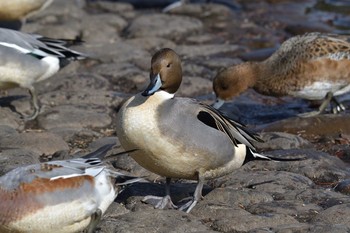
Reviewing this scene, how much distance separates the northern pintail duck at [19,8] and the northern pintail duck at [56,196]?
4.46m

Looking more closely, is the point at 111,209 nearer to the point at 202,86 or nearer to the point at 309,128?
the point at 309,128

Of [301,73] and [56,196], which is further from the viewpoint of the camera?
[301,73]

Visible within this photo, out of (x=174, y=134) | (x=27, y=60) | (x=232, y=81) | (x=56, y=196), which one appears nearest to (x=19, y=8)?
(x=27, y=60)

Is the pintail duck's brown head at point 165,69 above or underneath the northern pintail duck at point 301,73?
above

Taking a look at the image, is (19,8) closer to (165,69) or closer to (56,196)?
(165,69)

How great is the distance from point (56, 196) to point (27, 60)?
2937mm

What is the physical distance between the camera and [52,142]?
605cm

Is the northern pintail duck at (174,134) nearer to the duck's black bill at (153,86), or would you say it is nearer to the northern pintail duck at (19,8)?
the duck's black bill at (153,86)

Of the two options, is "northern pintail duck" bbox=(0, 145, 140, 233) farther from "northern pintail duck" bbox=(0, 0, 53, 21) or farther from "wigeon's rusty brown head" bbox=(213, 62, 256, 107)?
"northern pintail duck" bbox=(0, 0, 53, 21)

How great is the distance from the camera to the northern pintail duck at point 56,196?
4094 millimetres

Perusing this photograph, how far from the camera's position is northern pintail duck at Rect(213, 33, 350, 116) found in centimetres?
692

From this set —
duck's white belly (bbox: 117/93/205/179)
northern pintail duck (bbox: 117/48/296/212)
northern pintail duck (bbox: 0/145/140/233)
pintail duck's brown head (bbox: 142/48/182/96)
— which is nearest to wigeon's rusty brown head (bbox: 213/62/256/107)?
northern pintail duck (bbox: 117/48/296/212)

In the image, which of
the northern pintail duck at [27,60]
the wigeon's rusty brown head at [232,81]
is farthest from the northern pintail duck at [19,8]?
the wigeon's rusty brown head at [232,81]

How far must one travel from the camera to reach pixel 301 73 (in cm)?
692
